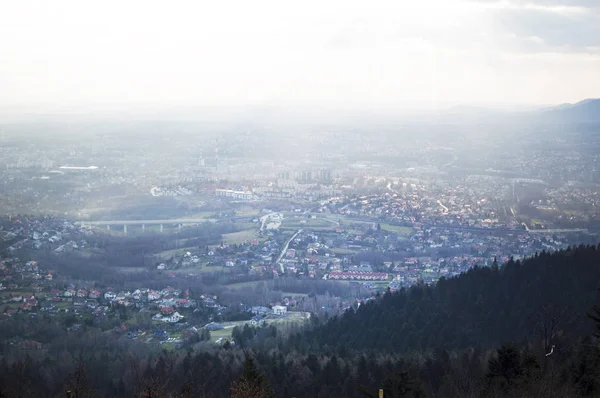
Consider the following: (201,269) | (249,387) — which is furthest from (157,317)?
(249,387)

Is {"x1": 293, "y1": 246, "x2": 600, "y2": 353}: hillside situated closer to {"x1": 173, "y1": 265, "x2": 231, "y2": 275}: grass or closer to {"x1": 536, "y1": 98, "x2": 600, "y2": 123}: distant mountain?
{"x1": 173, "y1": 265, "x2": 231, "y2": 275}: grass

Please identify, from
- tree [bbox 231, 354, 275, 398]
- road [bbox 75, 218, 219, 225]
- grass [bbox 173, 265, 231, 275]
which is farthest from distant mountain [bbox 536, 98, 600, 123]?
tree [bbox 231, 354, 275, 398]

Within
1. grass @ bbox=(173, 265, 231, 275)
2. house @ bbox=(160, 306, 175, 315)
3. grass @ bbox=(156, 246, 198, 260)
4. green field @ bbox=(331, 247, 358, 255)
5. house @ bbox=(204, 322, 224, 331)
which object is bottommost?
house @ bbox=(204, 322, 224, 331)

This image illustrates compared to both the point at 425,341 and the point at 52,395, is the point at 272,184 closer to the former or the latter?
the point at 425,341

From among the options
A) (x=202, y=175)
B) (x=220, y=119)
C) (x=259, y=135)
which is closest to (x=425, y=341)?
(x=202, y=175)

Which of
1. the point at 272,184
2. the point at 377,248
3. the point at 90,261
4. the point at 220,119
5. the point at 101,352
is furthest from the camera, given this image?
the point at 220,119

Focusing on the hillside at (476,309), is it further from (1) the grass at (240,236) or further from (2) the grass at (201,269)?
(1) the grass at (240,236)

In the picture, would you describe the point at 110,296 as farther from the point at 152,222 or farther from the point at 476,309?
the point at 152,222
